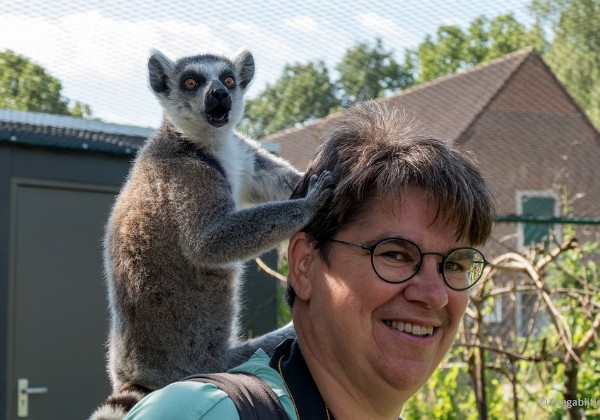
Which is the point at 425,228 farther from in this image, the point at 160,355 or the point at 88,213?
the point at 88,213

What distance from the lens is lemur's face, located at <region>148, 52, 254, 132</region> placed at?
3.47 m

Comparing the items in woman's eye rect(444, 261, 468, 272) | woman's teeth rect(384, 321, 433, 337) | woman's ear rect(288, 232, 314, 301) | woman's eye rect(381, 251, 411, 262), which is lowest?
woman's teeth rect(384, 321, 433, 337)

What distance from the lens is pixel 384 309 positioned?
1.95 metres

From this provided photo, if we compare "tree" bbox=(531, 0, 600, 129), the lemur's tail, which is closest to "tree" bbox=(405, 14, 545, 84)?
"tree" bbox=(531, 0, 600, 129)

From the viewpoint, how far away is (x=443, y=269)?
1.99 metres

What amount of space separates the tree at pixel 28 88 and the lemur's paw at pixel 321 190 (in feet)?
12.2

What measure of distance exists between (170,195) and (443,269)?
1.49 metres

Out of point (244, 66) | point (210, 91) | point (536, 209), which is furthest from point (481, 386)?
point (536, 209)

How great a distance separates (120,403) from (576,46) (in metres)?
13.5

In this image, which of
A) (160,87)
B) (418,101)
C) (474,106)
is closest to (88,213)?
(160,87)

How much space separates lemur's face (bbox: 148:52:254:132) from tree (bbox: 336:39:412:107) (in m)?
3.35

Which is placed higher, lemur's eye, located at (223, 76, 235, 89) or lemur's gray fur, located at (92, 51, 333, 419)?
lemur's eye, located at (223, 76, 235, 89)

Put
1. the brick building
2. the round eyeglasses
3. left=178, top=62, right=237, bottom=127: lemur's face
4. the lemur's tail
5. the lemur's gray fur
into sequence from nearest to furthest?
the round eyeglasses
the lemur's tail
the lemur's gray fur
left=178, top=62, right=237, bottom=127: lemur's face
the brick building

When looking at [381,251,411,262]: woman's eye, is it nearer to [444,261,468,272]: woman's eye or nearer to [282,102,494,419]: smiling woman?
[282,102,494,419]: smiling woman
